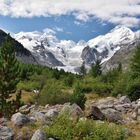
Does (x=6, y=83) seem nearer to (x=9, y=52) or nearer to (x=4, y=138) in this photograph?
(x=9, y=52)

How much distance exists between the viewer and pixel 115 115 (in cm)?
3669

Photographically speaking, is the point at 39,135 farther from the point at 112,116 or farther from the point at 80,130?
the point at 112,116

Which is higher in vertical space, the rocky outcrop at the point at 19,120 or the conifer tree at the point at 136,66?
the conifer tree at the point at 136,66

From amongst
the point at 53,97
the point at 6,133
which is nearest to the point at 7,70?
the point at 53,97

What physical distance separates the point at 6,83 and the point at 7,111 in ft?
33.5

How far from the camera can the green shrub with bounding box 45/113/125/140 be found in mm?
24133

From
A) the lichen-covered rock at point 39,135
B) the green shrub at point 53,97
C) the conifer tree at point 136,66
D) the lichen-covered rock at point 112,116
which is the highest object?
the conifer tree at point 136,66

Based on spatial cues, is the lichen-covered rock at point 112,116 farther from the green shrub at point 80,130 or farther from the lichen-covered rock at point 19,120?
the lichen-covered rock at point 19,120

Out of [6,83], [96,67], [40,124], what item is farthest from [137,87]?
[96,67]

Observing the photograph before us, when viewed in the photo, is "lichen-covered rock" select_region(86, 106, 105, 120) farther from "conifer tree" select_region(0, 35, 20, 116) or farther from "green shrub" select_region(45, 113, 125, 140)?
"conifer tree" select_region(0, 35, 20, 116)

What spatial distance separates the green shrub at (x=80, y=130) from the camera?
950 inches

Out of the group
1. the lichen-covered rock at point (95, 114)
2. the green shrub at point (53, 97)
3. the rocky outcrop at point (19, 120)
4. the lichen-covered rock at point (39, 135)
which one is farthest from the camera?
the green shrub at point (53, 97)

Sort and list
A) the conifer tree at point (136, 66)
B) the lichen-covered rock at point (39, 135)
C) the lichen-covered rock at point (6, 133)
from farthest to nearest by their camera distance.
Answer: the conifer tree at point (136, 66), the lichen-covered rock at point (6, 133), the lichen-covered rock at point (39, 135)

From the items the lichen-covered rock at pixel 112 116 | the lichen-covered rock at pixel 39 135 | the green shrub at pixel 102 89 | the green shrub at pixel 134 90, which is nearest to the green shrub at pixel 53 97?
the green shrub at pixel 134 90
